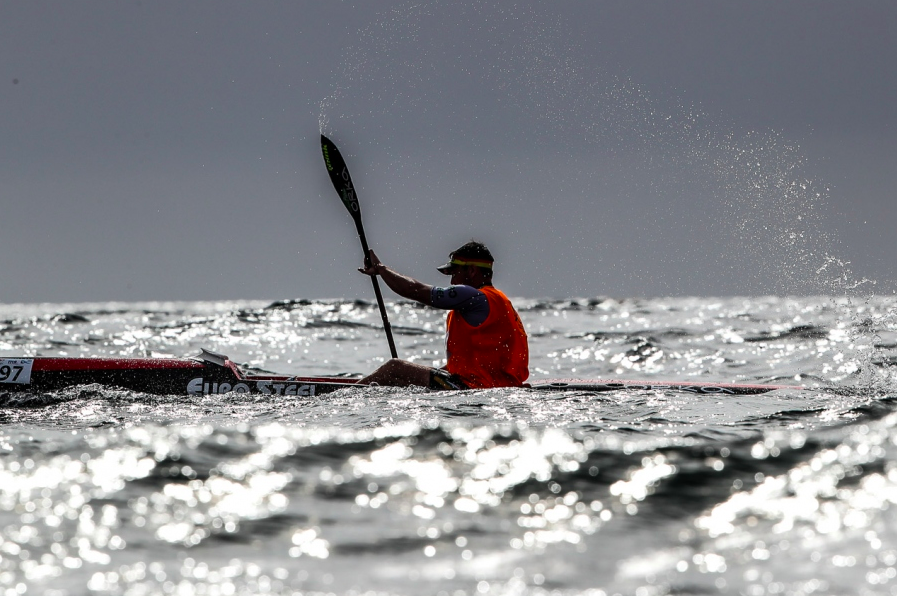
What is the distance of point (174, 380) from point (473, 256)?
301 centimetres

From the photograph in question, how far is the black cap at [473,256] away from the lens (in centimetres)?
742

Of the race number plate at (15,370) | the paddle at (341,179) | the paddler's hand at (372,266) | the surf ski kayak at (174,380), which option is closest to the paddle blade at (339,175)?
the paddle at (341,179)

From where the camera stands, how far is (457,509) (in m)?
3.50

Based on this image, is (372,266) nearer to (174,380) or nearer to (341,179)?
(341,179)

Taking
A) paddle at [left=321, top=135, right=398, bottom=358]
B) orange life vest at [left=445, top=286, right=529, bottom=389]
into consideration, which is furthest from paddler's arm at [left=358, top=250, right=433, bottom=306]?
paddle at [left=321, top=135, right=398, bottom=358]

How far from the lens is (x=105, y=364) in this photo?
794 centimetres

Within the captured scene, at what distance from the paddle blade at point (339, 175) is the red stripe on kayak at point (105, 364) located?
231 centimetres

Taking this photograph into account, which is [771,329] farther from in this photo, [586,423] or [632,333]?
[586,423]

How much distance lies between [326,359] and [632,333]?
9138 mm

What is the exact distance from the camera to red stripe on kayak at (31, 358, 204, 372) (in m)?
7.91

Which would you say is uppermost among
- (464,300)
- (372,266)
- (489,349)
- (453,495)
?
(372,266)

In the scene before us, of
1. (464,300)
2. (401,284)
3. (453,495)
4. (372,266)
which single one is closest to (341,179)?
(372,266)

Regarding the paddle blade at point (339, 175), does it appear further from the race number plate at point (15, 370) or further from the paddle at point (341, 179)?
the race number plate at point (15, 370)

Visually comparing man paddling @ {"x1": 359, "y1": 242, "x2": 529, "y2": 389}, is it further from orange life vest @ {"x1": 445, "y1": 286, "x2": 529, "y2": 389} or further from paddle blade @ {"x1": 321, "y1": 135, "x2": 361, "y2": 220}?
paddle blade @ {"x1": 321, "y1": 135, "x2": 361, "y2": 220}
